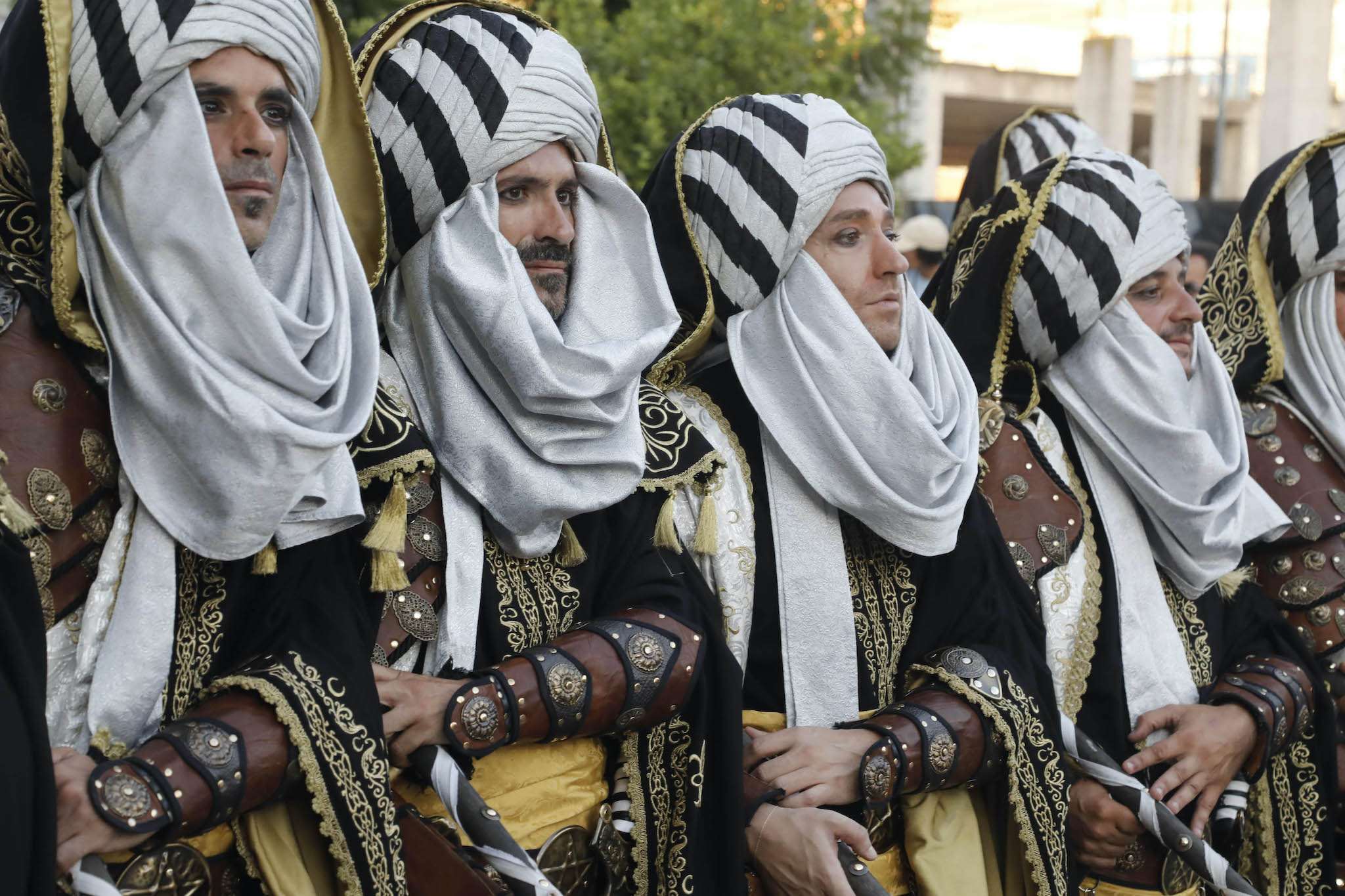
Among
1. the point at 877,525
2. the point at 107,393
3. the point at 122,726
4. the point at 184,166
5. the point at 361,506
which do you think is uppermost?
the point at 184,166

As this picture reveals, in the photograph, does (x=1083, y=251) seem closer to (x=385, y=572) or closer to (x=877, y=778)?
(x=877, y=778)

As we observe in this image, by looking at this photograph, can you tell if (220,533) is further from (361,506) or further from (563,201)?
(563,201)

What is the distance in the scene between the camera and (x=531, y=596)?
2543mm

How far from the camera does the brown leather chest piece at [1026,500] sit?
3.23m

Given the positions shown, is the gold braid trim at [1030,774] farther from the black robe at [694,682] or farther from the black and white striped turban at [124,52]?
the black and white striped turban at [124,52]

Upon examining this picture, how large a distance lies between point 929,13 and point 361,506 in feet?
30.9

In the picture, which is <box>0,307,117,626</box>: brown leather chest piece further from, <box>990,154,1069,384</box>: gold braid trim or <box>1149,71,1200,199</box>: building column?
<box>1149,71,1200,199</box>: building column

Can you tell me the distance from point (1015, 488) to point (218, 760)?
6.37ft

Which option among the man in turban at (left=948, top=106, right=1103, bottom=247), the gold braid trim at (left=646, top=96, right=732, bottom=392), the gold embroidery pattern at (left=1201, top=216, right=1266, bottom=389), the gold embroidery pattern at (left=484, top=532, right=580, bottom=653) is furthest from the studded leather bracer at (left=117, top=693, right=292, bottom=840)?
the man in turban at (left=948, top=106, right=1103, bottom=247)

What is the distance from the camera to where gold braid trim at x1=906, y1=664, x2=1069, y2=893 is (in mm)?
2883

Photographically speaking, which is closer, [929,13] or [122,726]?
[122,726]

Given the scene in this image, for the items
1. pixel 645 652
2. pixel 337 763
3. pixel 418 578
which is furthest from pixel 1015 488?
pixel 337 763

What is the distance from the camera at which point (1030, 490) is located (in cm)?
332

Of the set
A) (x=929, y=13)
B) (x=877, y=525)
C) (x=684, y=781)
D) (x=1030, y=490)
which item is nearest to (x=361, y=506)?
(x=684, y=781)
